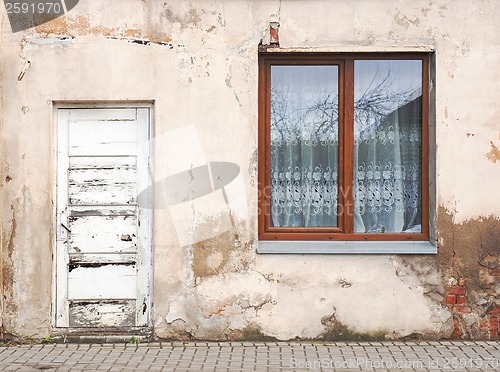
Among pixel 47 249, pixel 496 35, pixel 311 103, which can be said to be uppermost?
pixel 496 35

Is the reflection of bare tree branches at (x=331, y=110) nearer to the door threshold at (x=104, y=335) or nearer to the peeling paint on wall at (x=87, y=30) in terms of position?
the peeling paint on wall at (x=87, y=30)

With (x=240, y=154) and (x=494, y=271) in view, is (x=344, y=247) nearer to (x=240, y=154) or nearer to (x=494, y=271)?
(x=240, y=154)

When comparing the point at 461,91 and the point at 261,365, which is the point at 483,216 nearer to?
the point at 461,91

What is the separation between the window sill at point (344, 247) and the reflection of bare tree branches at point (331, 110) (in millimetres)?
1109

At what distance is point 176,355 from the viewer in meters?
7.50

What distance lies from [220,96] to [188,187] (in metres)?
0.95

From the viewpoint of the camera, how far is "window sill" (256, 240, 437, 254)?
8031mm

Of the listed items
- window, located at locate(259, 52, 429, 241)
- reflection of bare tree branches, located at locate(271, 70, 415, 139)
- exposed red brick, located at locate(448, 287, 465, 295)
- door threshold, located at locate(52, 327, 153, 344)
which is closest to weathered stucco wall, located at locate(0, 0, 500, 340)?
exposed red brick, located at locate(448, 287, 465, 295)

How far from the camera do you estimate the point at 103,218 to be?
322 inches

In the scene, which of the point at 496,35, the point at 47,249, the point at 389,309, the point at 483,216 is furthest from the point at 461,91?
the point at 47,249

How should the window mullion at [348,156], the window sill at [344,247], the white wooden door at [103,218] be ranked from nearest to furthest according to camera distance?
the window sill at [344,247]
the white wooden door at [103,218]
the window mullion at [348,156]

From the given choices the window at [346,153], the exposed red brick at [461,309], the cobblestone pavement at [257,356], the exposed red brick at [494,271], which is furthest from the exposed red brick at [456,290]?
the window at [346,153]

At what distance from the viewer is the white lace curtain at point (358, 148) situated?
27.4 ft

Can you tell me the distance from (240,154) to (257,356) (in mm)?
1980
